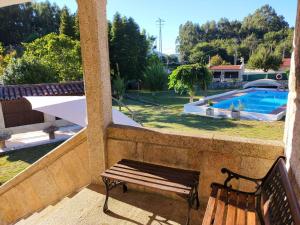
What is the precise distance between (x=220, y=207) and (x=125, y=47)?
89.3 ft

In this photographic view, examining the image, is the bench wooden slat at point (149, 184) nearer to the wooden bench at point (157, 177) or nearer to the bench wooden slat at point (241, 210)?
the wooden bench at point (157, 177)

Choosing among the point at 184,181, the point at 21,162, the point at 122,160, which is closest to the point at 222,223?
the point at 184,181

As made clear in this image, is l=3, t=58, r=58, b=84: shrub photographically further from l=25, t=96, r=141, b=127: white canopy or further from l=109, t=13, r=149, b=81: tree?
l=25, t=96, r=141, b=127: white canopy

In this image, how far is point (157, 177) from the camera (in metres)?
2.70

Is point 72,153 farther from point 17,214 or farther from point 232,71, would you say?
point 232,71

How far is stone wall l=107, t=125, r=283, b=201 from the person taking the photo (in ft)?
8.61

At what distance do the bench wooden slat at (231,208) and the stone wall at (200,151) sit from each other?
1.47ft

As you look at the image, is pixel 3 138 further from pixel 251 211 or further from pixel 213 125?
pixel 251 211

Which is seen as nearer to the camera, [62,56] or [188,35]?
[62,56]

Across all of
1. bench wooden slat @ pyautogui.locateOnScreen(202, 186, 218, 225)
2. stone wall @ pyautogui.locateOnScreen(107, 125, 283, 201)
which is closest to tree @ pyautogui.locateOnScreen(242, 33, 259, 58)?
stone wall @ pyautogui.locateOnScreen(107, 125, 283, 201)

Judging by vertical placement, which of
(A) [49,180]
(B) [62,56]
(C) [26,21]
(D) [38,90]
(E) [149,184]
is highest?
(C) [26,21]

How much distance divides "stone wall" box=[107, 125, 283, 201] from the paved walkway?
893 cm

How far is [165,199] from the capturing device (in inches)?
123

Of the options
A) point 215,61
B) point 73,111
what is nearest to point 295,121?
point 73,111
